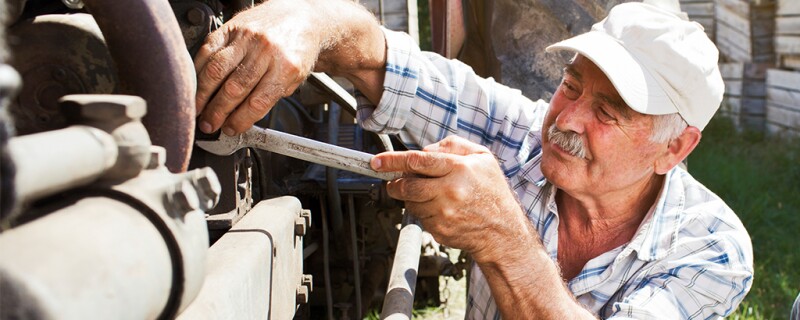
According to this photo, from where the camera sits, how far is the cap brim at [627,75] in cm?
165

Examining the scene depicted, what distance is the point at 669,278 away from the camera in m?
1.66

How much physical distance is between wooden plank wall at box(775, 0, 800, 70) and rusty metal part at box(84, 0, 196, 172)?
200 inches

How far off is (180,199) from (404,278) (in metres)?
0.74

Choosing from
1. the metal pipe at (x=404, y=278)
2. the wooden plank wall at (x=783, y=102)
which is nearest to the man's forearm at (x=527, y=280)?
the metal pipe at (x=404, y=278)

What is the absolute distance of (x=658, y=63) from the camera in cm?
171

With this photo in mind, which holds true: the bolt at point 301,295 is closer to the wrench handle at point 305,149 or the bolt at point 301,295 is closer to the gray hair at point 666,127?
the wrench handle at point 305,149

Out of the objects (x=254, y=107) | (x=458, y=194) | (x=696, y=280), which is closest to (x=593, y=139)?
(x=696, y=280)

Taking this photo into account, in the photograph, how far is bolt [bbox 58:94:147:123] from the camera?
0.71m

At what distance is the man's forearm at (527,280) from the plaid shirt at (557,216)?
14 cm

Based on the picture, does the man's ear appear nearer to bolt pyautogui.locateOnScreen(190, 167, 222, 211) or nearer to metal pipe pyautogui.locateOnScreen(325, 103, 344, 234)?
metal pipe pyautogui.locateOnScreen(325, 103, 344, 234)

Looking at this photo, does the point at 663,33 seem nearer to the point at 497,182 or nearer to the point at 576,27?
the point at 497,182

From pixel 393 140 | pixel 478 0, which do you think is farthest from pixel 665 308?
pixel 478 0

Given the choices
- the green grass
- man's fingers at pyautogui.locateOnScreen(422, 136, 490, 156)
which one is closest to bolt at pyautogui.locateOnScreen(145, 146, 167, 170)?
man's fingers at pyautogui.locateOnScreen(422, 136, 490, 156)

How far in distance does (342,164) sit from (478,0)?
1.51 metres
